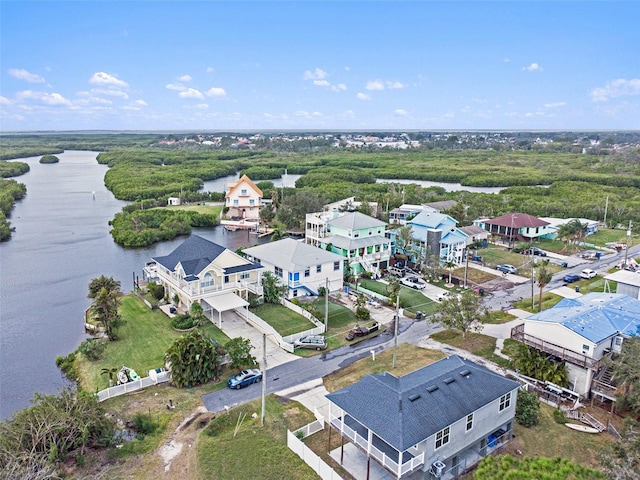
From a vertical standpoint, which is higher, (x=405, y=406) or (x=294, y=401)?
(x=405, y=406)

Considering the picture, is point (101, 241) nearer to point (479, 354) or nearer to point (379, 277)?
point (379, 277)

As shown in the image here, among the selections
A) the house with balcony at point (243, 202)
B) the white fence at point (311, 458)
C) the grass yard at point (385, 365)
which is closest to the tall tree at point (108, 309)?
the grass yard at point (385, 365)

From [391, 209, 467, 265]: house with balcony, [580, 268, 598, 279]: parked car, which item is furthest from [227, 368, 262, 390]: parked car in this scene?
[580, 268, 598, 279]: parked car

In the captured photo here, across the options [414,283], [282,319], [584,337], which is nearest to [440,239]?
[414,283]

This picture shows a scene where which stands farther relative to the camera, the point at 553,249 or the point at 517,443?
the point at 553,249

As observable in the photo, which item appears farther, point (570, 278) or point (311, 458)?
point (570, 278)

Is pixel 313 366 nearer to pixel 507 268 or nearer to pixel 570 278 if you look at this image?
pixel 507 268

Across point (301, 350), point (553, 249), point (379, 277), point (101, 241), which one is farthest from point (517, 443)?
point (101, 241)
